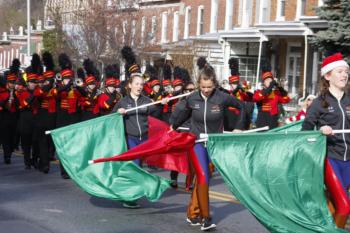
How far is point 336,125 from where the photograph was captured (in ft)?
25.6

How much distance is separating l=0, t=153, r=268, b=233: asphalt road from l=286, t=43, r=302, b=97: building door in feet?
62.1

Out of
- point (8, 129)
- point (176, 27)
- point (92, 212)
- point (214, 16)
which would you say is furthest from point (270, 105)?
point (176, 27)

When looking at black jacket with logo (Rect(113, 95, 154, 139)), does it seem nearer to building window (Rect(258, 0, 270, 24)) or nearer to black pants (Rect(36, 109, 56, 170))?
black pants (Rect(36, 109, 56, 170))

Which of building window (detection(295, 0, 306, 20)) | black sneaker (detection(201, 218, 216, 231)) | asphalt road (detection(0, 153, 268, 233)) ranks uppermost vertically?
building window (detection(295, 0, 306, 20))

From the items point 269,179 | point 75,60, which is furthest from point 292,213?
point 75,60

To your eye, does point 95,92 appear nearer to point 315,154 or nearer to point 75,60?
point 315,154

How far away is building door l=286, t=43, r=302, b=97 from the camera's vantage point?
3150cm

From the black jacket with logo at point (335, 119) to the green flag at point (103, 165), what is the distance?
3.08m

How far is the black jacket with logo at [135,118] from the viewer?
1142 cm

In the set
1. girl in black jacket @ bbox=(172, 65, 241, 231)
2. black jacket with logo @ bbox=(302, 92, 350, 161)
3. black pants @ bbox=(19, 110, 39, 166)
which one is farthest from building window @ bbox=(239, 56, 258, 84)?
black jacket with logo @ bbox=(302, 92, 350, 161)

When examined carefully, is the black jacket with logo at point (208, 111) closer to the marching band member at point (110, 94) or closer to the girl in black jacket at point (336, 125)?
the girl in black jacket at point (336, 125)

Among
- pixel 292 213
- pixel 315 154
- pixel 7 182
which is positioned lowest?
pixel 7 182

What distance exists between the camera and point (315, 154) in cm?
782

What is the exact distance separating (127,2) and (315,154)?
2811cm
